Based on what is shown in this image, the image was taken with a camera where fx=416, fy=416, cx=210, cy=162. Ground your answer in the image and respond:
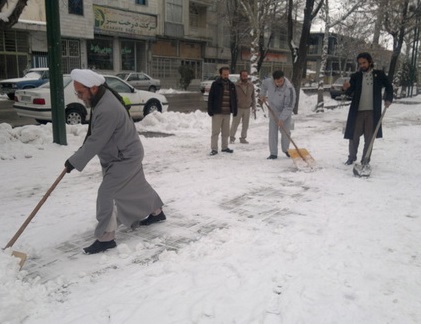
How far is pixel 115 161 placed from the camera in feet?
12.8

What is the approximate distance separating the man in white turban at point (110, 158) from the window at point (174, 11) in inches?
1334

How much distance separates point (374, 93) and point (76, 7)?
2557 centimetres

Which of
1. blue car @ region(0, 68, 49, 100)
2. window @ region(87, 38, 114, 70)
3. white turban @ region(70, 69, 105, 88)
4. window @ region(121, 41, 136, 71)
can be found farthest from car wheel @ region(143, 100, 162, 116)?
window @ region(121, 41, 136, 71)

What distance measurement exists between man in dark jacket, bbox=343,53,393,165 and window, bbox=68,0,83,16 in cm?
2488

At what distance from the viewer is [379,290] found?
3189mm

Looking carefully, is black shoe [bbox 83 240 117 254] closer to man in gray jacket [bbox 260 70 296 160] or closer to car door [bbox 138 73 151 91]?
man in gray jacket [bbox 260 70 296 160]

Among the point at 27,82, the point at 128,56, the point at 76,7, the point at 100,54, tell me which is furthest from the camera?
the point at 128,56

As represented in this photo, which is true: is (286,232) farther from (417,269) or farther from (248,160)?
(248,160)

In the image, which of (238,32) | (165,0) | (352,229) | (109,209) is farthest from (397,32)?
(109,209)

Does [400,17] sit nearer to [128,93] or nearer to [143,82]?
[143,82]

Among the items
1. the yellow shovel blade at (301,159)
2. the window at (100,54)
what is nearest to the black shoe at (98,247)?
the yellow shovel blade at (301,159)

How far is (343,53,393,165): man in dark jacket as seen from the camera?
686 centimetres

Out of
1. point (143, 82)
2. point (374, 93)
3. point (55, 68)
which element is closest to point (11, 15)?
point (55, 68)

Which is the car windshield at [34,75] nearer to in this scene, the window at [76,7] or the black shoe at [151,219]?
the window at [76,7]
